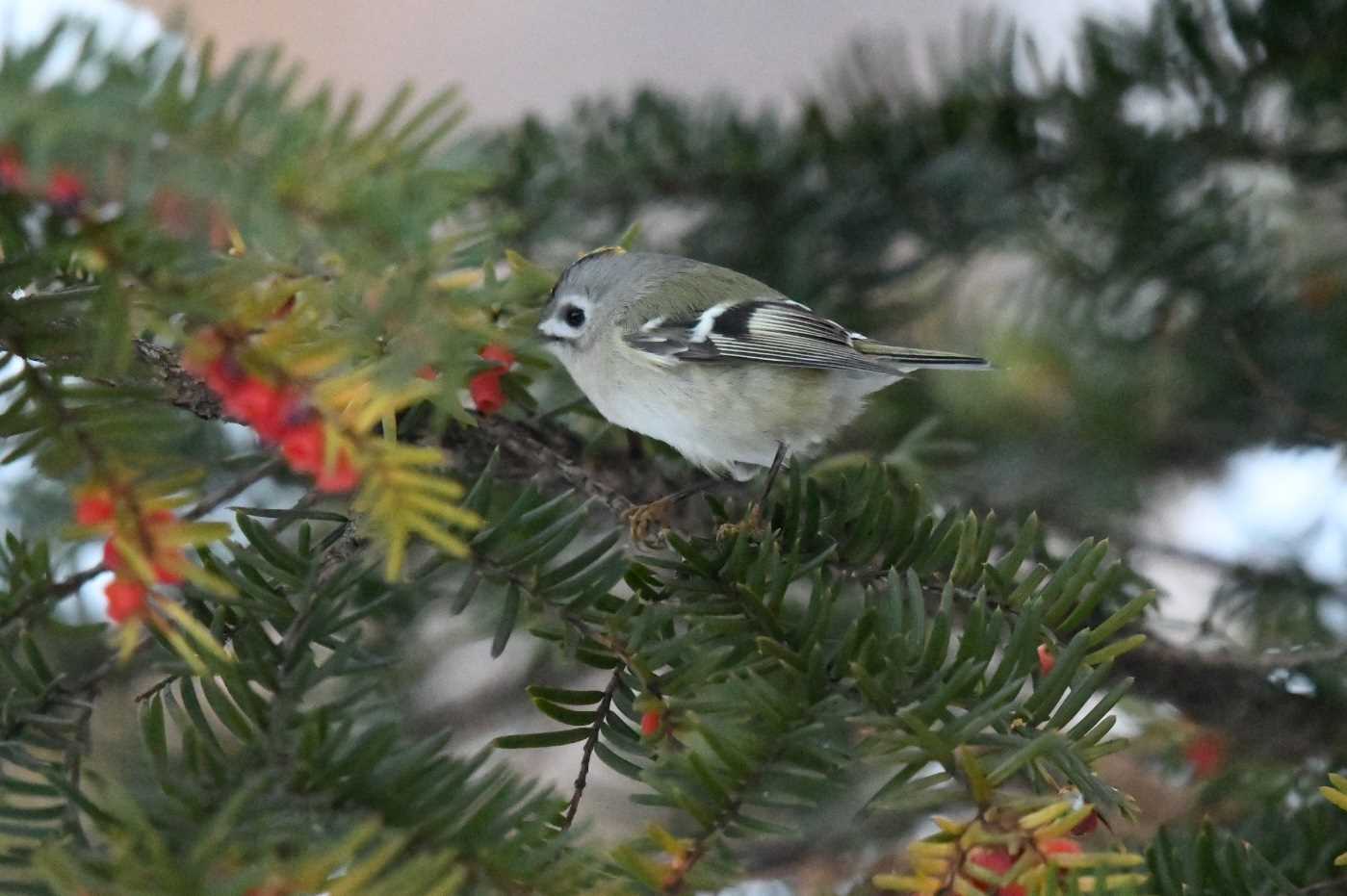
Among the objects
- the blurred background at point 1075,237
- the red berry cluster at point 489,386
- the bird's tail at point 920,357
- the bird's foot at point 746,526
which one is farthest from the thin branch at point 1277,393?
the red berry cluster at point 489,386

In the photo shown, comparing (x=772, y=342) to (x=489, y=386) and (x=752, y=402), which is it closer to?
(x=752, y=402)

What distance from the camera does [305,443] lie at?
33cm

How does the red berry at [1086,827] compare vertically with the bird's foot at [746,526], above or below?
below

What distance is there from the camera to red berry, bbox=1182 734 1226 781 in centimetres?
75

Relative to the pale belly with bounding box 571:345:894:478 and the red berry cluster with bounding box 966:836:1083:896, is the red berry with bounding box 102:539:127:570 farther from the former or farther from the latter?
the pale belly with bounding box 571:345:894:478

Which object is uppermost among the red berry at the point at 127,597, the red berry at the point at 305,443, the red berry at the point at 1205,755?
the red berry at the point at 305,443

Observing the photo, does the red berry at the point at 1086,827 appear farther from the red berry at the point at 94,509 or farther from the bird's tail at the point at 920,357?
the bird's tail at the point at 920,357

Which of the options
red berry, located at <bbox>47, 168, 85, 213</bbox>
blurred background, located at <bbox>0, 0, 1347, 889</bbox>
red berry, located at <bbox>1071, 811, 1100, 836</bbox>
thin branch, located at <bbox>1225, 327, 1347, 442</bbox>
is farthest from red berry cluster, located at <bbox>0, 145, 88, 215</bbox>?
thin branch, located at <bbox>1225, 327, 1347, 442</bbox>

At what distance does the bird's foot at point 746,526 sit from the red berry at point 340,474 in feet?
0.72

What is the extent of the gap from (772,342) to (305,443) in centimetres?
70

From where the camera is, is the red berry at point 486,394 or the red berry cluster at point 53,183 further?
the red berry at point 486,394

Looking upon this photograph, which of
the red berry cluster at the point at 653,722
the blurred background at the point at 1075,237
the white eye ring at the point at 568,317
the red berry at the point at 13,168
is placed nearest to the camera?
the red berry at the point at 13,168

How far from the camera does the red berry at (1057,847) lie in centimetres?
36

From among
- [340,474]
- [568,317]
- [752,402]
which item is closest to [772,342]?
[752,402]
